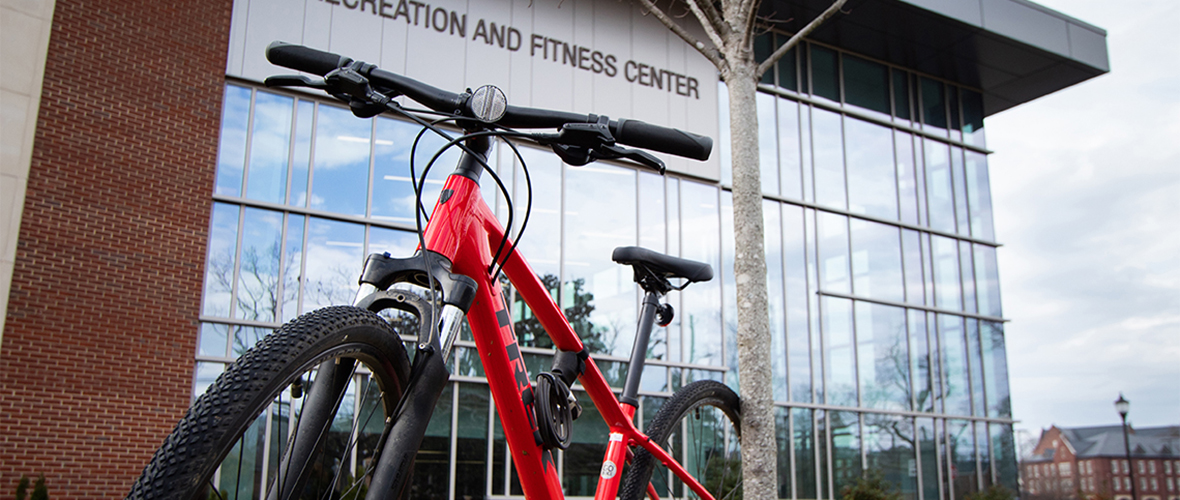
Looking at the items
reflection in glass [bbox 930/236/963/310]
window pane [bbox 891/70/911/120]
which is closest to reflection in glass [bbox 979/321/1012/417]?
reflection in glass [bbox 930/236/963/310]

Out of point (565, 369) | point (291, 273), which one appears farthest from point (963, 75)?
point (565, 369)

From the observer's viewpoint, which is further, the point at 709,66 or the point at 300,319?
the point at 709,66

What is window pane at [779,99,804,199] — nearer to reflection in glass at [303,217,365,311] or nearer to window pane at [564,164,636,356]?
window pane at [564,164,636,356]

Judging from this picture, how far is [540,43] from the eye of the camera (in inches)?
476

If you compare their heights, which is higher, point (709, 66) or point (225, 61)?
point (709, 66)

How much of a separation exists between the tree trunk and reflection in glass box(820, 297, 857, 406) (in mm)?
9165

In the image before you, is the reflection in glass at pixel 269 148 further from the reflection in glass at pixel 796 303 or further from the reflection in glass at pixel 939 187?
the reflection in glass at pixel 939 187

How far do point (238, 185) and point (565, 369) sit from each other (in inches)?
328

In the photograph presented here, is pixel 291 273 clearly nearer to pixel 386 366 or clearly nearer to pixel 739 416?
pixel 739 416

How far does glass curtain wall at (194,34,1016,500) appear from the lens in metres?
10.3

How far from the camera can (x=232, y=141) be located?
10.2 meters

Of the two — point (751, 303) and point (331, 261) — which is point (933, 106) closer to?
point (331, 261)

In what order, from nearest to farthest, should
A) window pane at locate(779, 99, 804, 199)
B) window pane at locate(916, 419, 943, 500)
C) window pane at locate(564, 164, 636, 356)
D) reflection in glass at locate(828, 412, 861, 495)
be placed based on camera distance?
window pane at locate(564, 164, 636, 356) < reflection in glass at locate(828, 412, 861, 495) < window pane at locate(779, 99, 804, 199) < window pane at locate(916, 419, 943, 500)

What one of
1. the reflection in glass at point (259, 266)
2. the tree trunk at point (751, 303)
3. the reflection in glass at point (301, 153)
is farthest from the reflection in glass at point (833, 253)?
the tree trunk at point (751, 303)
